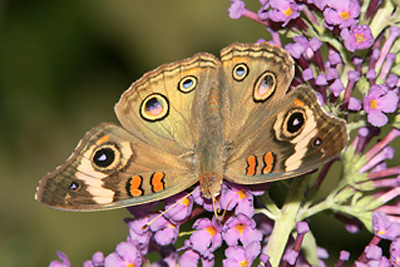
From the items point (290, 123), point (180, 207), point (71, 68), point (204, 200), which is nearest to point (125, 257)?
point (180, 207)

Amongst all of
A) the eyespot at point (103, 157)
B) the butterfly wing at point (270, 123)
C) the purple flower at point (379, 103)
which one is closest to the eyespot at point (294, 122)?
the butterfly wing at point (270, 123)

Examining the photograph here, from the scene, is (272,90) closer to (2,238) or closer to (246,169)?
(246,169)

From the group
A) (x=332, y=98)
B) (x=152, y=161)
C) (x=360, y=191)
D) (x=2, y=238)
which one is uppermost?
(x=332, y=98)

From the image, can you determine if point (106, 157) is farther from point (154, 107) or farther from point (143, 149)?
point (154, 107)

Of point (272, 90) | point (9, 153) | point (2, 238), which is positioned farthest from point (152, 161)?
point (9, 153)

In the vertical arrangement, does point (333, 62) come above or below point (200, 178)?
above

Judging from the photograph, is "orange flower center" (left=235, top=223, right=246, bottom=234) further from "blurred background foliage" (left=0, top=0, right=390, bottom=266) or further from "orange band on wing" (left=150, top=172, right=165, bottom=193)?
"blurred background foliage" (left=0, top=0, right=390, bottom=266)

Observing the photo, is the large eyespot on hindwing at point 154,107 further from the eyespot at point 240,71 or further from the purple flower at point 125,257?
the purple flower at point 125,257

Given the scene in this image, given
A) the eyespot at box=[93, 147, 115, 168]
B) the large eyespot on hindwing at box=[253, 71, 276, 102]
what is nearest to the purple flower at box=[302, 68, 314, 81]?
the large eyespot on hindwing at box=[253, 71, 276, 102]
